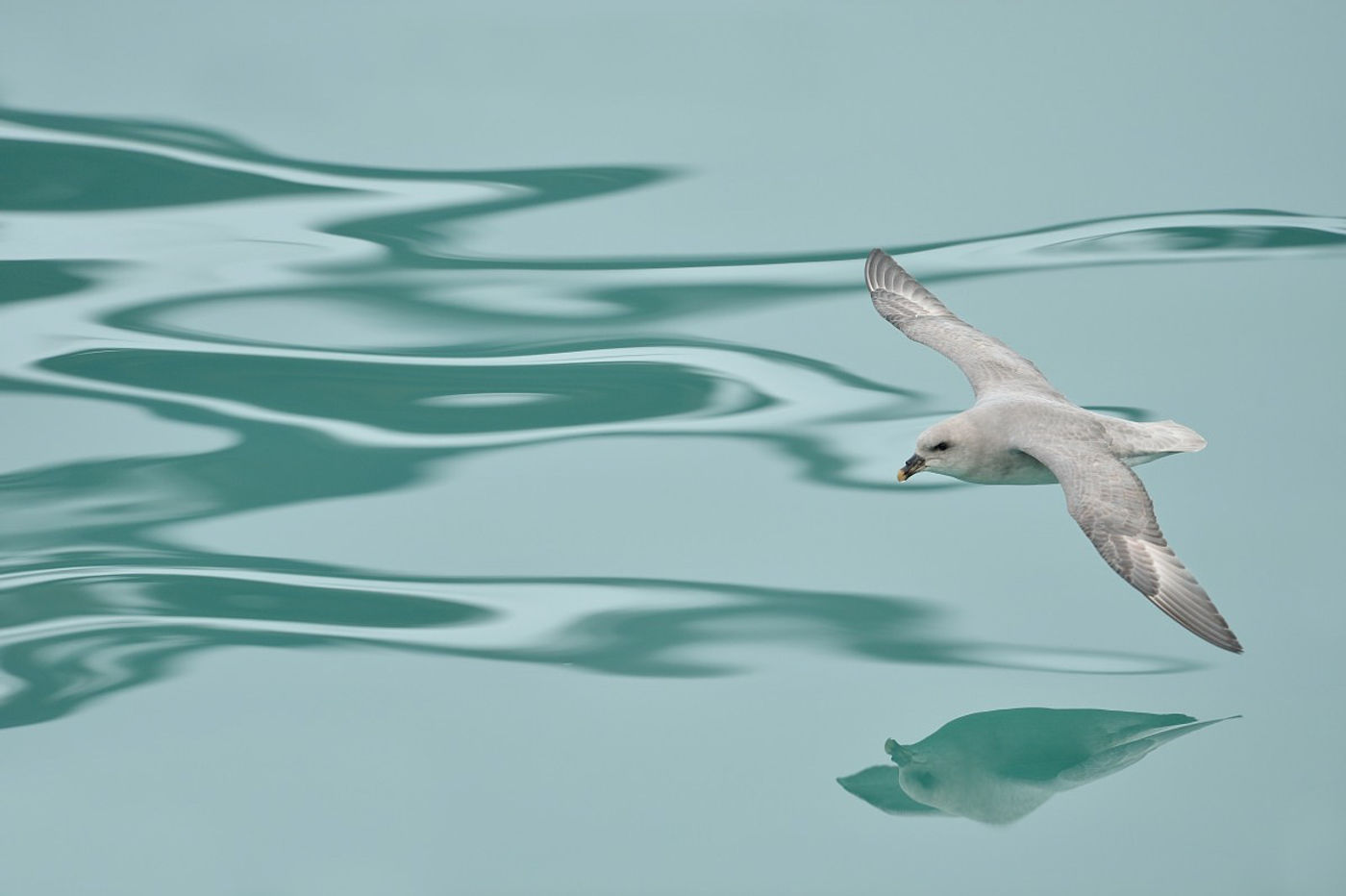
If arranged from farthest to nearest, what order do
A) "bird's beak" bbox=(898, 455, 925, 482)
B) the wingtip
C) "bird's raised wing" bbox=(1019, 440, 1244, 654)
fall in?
the wingtip < "bird's beak" bbox=(898, 455, 925, 482) < "bird's raised wing" bbox=(1019, 440, 1244, 654)

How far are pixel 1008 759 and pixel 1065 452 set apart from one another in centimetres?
121

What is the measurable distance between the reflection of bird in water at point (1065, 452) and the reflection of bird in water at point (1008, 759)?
454 mm

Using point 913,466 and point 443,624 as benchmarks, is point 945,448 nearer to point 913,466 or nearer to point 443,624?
point 913,466

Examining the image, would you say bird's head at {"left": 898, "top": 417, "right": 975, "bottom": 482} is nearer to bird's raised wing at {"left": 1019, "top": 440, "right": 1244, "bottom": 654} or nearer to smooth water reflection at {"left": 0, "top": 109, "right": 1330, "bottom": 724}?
bird's raised wing at {"left": 1019, "top": 440, "right": 1244, "bottom": 654}

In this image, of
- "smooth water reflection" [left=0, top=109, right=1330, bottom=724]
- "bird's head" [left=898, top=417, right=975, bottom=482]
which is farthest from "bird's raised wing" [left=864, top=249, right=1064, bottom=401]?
"bird's head" [left=898, top=417, right=975, bottom=482]

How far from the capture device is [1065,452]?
609cm

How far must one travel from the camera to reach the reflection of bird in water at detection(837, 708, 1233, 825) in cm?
531

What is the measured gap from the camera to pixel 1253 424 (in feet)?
24.9

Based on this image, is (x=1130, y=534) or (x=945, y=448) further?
(x=945, y=448)

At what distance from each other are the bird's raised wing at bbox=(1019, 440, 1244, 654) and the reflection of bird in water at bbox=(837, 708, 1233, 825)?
45cm

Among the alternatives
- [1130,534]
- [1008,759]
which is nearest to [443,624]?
[1008,759]

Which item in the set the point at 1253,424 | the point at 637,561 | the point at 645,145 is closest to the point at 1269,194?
the point at 1253,424

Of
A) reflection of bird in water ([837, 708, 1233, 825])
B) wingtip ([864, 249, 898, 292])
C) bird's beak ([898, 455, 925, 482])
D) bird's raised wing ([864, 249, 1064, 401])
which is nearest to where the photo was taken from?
reflection of bird in water ([837, 708, 1233, 825])

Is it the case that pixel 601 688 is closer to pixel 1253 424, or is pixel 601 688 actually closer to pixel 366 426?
pixel 366 426
